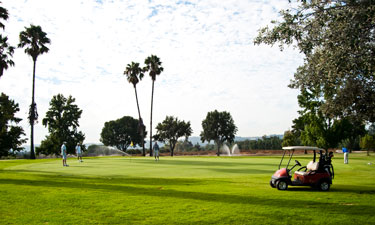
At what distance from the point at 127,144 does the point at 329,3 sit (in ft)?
399

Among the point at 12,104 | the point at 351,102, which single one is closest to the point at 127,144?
the point at 12,104

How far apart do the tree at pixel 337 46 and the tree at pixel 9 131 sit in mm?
56485

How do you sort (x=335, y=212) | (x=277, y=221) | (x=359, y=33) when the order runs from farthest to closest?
(x=359, y=33)
(x=335, y=212)
(x=277, y=221)

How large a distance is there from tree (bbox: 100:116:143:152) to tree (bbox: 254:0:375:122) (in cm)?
11486

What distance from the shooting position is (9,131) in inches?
2504

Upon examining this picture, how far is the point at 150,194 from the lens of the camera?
509 inches

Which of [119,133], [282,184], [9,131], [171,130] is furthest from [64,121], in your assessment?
[282,184]

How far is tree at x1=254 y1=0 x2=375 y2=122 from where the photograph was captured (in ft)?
41.0

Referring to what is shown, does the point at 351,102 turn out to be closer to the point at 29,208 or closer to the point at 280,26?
the point at 280,26

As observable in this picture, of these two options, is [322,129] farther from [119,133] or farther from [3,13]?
[119,133]

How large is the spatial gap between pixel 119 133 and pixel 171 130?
33.8 meters

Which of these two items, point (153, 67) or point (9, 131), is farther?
point (153, 67)

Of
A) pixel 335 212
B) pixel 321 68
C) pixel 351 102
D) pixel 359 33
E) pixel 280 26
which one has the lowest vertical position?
pixel 335 212

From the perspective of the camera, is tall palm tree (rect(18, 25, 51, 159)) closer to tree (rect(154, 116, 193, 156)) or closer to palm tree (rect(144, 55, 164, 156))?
palm tree (rect(144, 55, 164, 156))
